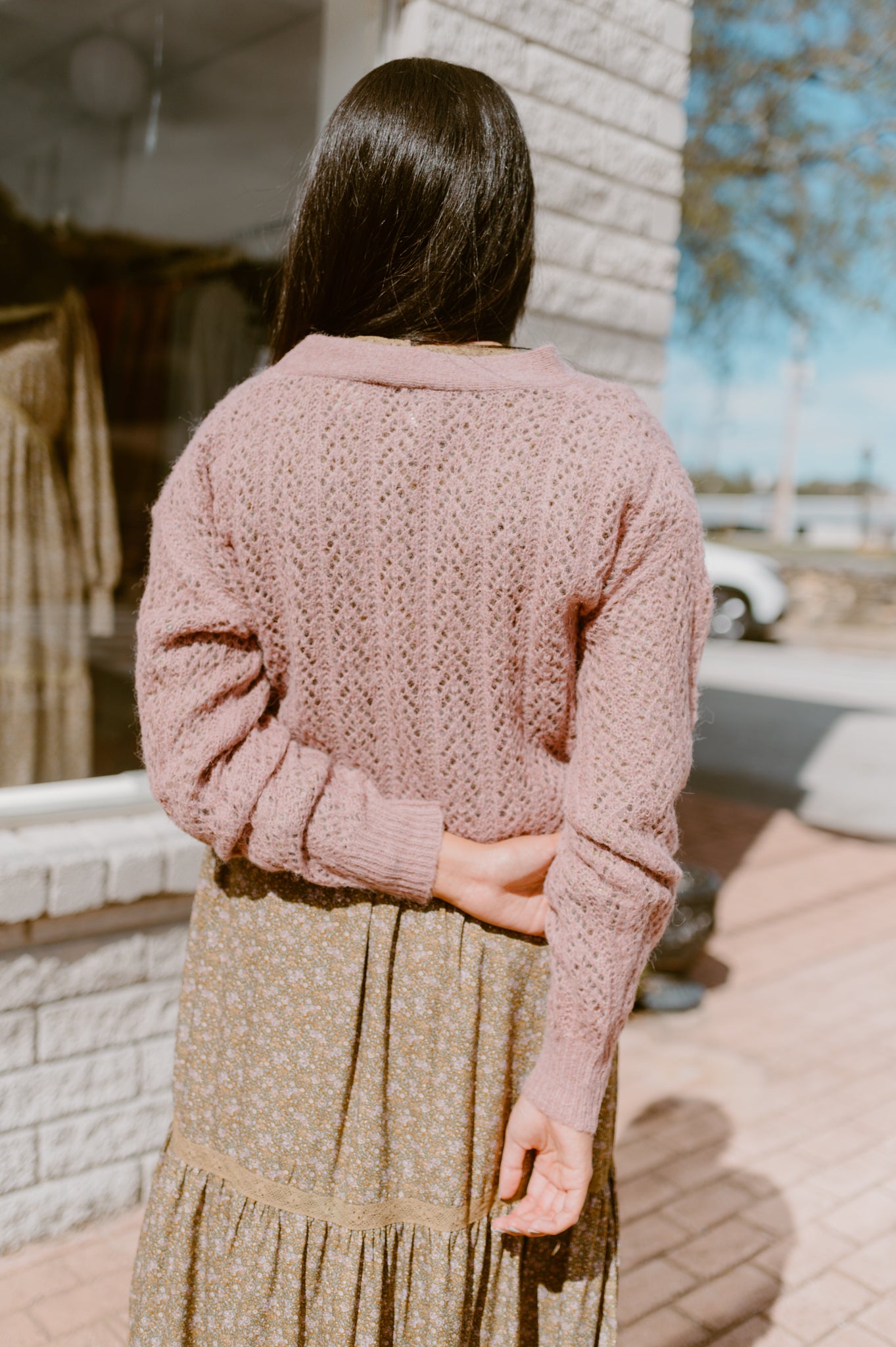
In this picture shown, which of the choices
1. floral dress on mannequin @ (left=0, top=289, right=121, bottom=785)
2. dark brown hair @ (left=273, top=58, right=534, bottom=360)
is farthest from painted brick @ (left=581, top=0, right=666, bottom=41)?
dark brown hair @ (left=273, top=58, right=534, bottom=360)

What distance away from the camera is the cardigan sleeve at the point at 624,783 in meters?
1.13

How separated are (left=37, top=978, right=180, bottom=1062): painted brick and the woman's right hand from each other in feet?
5.13

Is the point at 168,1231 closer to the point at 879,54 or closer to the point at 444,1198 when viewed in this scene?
the point at 444,1198

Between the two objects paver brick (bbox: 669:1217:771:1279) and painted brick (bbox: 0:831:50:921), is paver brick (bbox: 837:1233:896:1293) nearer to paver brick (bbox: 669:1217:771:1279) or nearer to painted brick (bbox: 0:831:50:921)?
paver brick (bbox: 669:1217:771:1279)

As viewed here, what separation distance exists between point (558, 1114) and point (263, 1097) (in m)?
0.37

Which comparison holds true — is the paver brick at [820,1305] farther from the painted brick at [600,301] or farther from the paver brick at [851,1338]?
the painted brick at [600,301]

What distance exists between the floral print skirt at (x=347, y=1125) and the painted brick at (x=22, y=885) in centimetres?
111

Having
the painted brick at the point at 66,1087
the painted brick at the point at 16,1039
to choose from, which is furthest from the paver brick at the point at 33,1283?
the painted brick at the point at 16,1039

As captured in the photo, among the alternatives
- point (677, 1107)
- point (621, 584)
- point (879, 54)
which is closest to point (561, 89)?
point (621, 584)

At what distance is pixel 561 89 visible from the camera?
10.1 feet

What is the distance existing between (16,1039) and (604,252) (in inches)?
106

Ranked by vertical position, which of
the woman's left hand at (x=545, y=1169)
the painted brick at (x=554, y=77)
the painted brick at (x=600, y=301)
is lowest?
the woman's left hand at (x=545, y=1169)

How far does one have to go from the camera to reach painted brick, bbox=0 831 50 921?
2311 mm

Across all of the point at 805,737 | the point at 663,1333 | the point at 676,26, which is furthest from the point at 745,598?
the point at 663,1333
